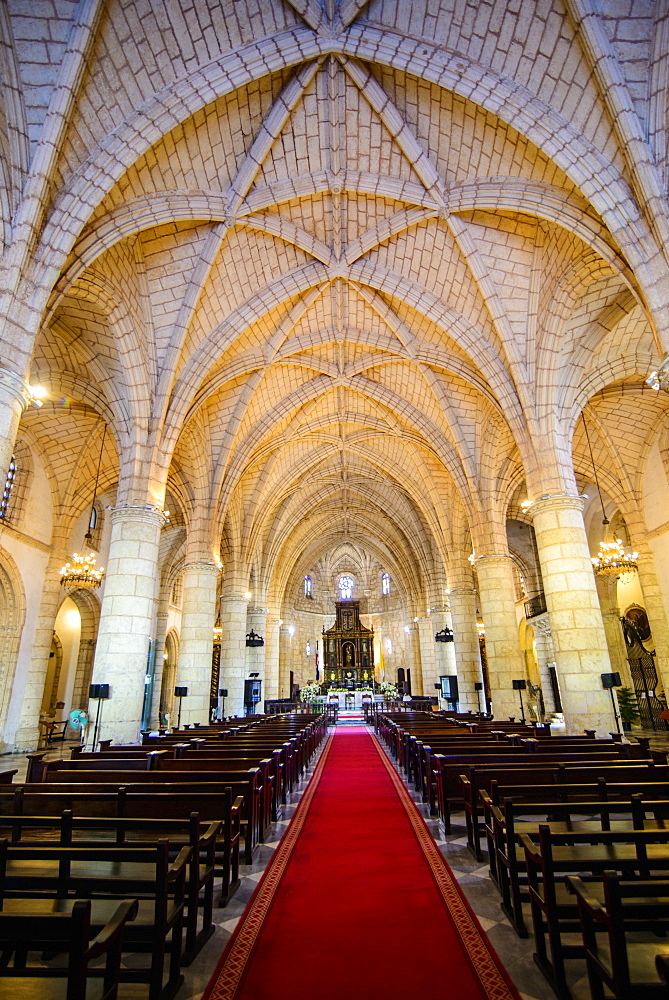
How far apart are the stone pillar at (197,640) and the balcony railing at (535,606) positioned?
16.9 m

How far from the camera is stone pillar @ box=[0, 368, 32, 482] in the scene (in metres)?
6.93

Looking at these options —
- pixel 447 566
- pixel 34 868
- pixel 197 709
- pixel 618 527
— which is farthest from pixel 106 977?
pixel 618 527

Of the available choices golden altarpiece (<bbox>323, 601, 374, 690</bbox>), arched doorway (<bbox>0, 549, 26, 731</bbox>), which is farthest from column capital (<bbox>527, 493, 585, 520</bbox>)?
golden altarpiece (<bbox>323, 601, 374, 690</bbox>)

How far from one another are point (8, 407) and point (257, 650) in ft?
67.7

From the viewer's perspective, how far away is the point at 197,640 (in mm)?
16141

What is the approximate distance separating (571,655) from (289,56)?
12630mm

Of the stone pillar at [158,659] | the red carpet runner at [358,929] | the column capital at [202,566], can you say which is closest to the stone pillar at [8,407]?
the red carpet runner at [358,929]

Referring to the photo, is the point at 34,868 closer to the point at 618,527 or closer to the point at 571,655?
the point at 571,655

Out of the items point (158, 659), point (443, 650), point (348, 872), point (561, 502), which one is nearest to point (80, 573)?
point (348, 872)

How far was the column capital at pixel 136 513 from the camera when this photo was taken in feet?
39.2

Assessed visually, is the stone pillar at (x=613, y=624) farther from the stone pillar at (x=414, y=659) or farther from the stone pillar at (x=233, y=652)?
the stone pillar at (x=233, y=652)

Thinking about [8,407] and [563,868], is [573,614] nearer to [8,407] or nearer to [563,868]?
[563,868]

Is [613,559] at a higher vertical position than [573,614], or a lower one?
higher

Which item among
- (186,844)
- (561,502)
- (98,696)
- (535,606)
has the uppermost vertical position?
(535,606)
